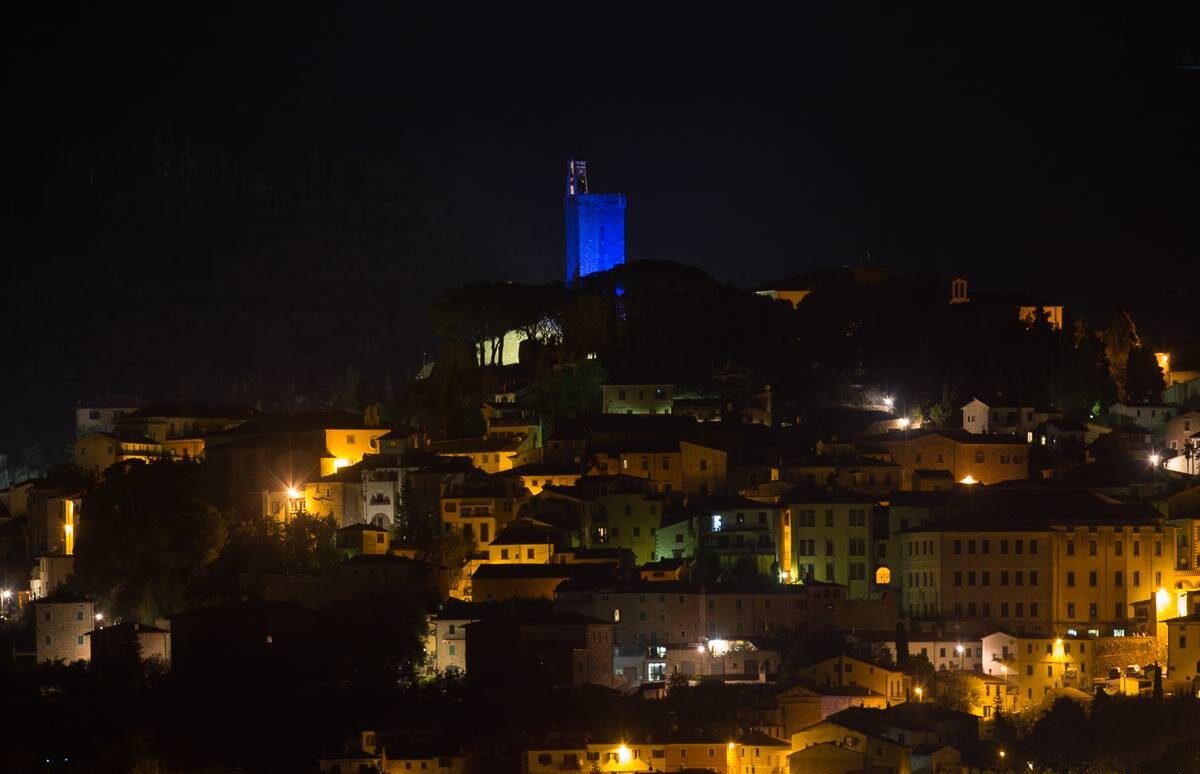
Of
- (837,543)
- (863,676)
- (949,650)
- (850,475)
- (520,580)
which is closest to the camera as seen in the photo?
(863,676)

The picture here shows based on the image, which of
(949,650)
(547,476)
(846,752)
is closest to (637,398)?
(547,476)

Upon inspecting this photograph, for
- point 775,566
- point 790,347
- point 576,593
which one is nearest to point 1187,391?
point 790,347

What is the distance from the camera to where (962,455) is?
57562 mm

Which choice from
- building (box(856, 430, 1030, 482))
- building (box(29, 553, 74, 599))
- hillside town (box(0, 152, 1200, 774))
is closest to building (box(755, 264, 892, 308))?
hillside town (box(0, 152, 1200, 774))

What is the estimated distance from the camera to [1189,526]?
53.6 metres

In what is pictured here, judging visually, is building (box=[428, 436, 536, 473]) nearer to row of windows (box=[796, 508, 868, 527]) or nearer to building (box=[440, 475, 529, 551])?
building (box=[440, 475, 529, 551])

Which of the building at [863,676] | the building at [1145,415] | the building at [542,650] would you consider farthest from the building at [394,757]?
the building at [1145,415]

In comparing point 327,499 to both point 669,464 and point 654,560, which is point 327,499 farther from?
point 654,560

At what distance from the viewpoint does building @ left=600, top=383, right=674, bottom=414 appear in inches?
2485

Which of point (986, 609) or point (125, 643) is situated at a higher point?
point (986, 609)

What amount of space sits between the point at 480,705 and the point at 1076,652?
12.0 meters

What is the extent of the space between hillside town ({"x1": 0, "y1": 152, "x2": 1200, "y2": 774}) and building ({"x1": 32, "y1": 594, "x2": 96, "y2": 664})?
7 centimetres

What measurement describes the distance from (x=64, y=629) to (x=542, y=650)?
425 inches

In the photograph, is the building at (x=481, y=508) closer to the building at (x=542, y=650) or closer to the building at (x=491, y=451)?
the building at (x=491, y=451)
